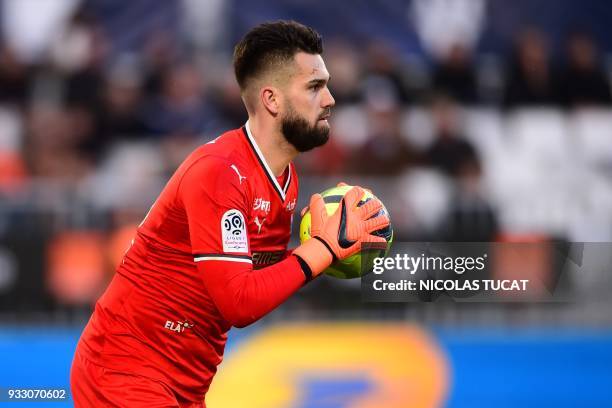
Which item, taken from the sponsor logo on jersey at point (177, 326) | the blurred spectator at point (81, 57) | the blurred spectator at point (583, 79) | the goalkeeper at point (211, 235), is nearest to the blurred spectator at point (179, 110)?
the blurred spectator at point (81, 57)

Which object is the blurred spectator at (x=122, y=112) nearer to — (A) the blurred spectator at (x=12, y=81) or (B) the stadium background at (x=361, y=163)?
(B) the stadium background at (x=361, y=163)

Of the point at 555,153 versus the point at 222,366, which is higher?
the point at 555,153

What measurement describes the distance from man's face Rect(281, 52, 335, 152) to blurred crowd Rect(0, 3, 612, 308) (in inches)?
209

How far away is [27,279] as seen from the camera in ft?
31.9

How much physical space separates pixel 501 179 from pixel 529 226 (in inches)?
91.8

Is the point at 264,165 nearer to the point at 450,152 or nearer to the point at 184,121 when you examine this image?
the point at 450,152

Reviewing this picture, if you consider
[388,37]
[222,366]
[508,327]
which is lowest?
[222,366]

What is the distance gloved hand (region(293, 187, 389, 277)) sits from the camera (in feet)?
13.0

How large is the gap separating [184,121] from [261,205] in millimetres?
7080

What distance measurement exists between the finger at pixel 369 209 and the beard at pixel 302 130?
0.32 metres

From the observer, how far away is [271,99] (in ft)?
→ 14.1

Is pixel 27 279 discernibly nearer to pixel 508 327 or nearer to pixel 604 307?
pixel 508 327

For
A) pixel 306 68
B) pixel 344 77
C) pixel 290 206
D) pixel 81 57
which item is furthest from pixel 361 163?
pixel 306 68

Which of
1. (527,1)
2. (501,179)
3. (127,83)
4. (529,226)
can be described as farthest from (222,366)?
(527,1)
